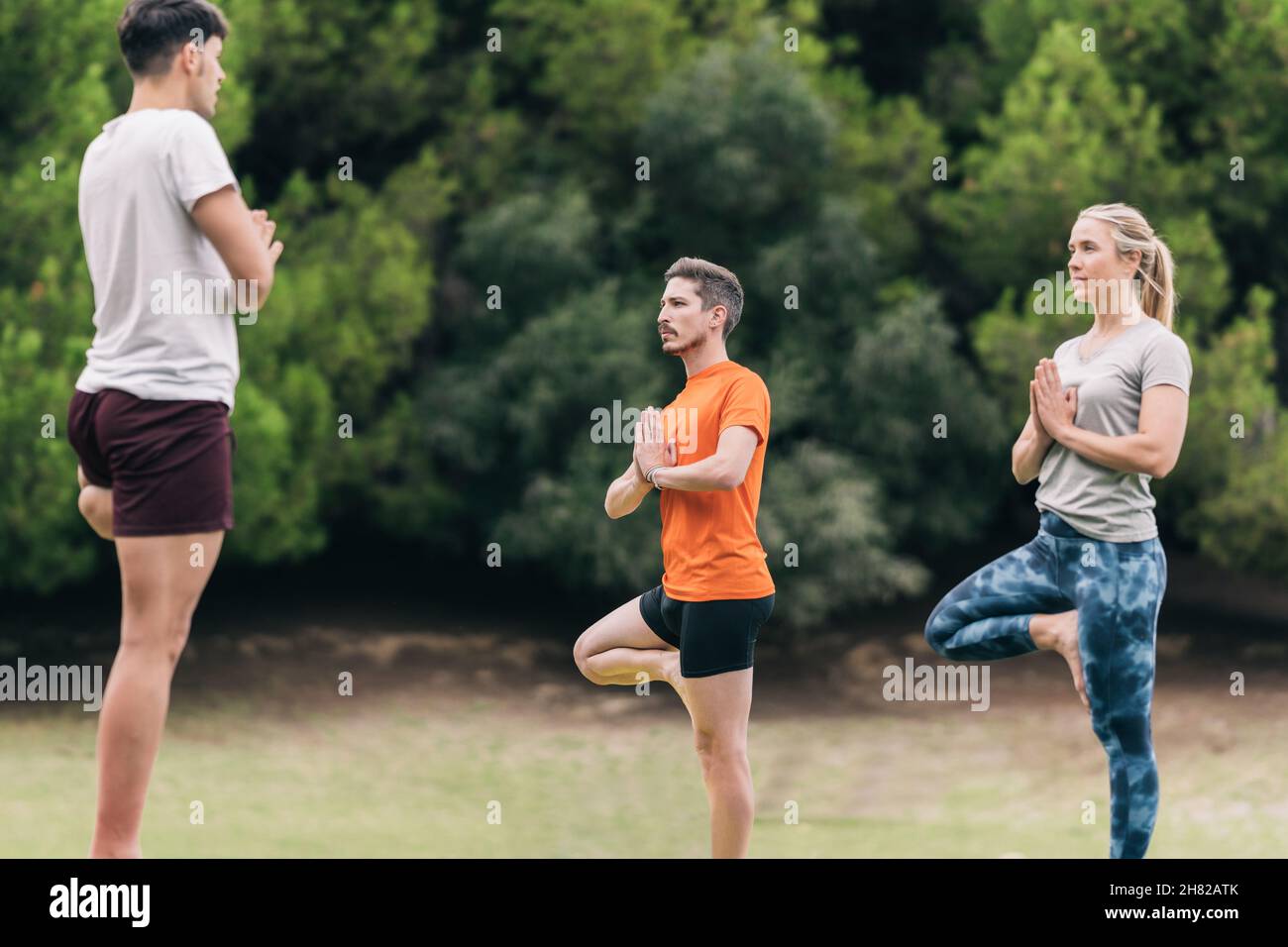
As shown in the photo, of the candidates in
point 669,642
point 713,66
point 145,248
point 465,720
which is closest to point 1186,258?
point 713,66

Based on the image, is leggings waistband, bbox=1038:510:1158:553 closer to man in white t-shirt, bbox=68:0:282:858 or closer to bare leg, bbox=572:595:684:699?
bare leg, bbox=572:595:684:699

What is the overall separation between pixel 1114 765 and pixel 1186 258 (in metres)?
11.3

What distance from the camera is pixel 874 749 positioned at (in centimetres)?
1638

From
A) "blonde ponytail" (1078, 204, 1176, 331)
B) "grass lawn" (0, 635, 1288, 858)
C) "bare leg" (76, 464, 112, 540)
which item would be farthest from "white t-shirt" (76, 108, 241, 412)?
"grass lawn" (0, 635, 1288, 858)

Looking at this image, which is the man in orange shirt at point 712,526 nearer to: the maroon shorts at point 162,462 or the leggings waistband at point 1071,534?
the leggings waistband at point 1071,534

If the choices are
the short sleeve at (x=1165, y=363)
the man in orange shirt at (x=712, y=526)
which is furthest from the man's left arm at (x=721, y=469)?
the short sleeve at (x=1165, y=363)

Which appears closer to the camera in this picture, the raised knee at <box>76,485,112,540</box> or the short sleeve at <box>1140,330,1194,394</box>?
the raised knee at <box>76,485,112,540</box>

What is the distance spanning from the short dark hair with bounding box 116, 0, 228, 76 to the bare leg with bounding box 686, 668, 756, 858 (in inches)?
94.8

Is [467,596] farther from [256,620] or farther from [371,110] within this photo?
[371,110]

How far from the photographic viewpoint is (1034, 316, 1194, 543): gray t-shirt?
17.1ft

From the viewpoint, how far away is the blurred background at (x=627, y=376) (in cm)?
1448

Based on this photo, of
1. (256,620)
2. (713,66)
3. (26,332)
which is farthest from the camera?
(256,620)

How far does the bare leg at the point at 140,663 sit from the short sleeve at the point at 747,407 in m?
1.73

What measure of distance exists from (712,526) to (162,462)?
1.81 metres
